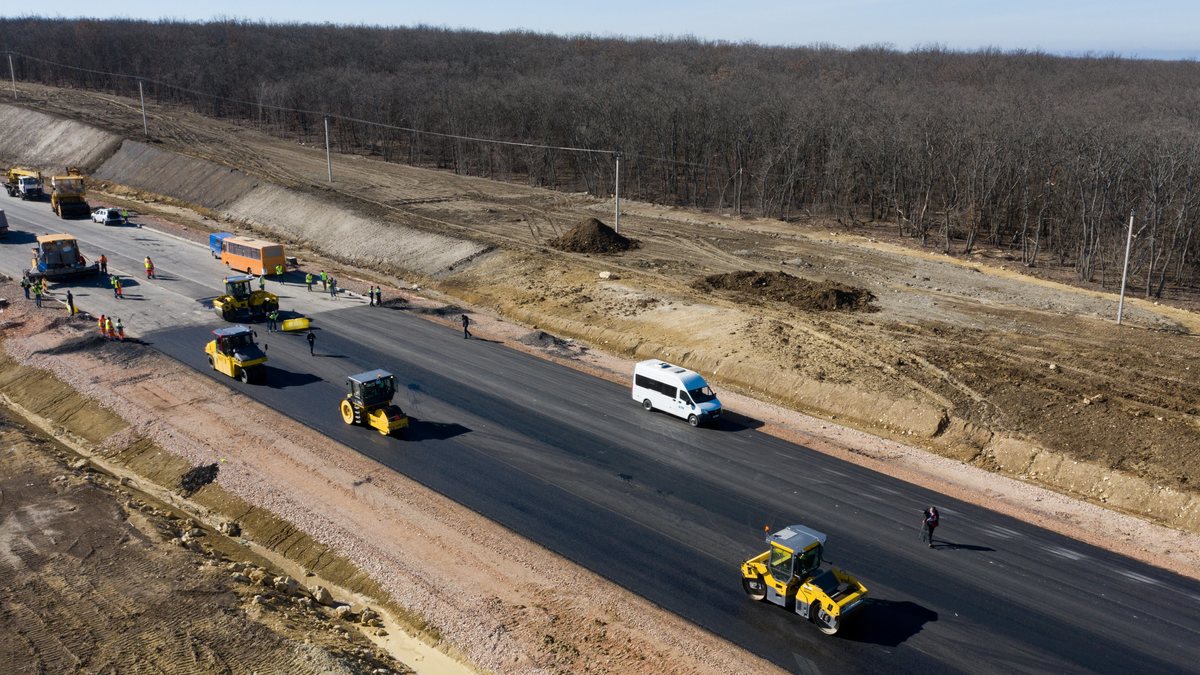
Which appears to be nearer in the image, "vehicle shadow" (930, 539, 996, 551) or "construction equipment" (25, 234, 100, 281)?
"vehicle shadow" (930, 539, 996, 551)

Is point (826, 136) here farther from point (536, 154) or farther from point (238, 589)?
point (238, 589)

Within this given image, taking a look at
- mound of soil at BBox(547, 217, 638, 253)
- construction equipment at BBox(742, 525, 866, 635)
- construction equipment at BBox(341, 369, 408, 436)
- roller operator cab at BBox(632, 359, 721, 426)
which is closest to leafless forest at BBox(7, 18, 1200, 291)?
mound of soil at BBox(547, 217, 638, 253)

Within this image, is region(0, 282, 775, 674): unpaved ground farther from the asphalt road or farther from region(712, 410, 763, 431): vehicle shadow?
region(712, 410, 763, 431): vehicle shadow

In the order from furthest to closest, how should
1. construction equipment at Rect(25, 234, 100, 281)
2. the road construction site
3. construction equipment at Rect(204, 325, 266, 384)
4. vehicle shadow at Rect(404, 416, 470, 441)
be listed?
1. construction equipment at Rect(25, 234, 100, 281)
2. construction equipment at Rect(204, 325, 266, 384)
3. vehicle shadow at Rect(404, 416, 470, 441)
4. the road construction site

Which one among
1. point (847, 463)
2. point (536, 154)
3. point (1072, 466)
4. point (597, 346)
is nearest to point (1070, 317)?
point (1072, 466)

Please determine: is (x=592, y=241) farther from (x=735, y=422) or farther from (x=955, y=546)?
(x=955, y=546)

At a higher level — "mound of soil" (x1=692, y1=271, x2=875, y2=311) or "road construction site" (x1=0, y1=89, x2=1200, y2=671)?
"mound of soil" (x1=692, y1=271, x2=875, y2=311)

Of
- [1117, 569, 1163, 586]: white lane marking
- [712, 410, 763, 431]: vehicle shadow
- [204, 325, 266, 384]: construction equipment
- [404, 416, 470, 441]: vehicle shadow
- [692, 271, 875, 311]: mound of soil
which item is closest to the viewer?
[1117, 569, 1163, 586]: white lane marking
